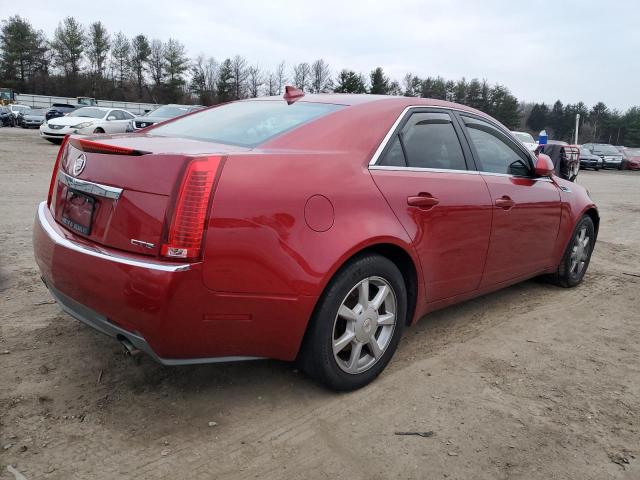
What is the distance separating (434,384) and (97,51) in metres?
81.0

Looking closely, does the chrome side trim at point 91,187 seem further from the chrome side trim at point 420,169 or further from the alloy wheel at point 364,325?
the chrome side trim at point 420,169

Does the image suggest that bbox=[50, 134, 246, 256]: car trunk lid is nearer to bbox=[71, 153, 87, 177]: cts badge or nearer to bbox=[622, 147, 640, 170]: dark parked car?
bbox=[71, 153, 87, 177]: cts badge

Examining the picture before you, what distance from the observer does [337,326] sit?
2762 millimetres

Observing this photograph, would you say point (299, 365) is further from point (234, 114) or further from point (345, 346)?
point (234, 114)

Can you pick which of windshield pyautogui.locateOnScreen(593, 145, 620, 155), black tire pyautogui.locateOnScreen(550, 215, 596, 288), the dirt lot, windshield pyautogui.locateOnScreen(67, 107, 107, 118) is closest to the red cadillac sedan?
the dirt lot

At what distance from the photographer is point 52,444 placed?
2275 millimetres

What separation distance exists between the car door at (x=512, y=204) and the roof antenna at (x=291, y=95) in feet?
3.78

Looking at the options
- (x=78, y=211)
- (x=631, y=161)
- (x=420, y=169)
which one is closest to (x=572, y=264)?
(x=420, y=169)

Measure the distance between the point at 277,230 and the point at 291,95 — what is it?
150 cm

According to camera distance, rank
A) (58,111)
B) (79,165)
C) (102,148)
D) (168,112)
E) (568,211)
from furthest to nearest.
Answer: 1. (58,111)
2. (168,112)
3. (568,211)
4. (79,165)
5. (102,148)

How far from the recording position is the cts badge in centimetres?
256

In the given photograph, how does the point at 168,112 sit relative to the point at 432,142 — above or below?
above

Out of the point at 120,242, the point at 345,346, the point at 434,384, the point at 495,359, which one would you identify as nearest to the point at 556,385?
the point at 495,359

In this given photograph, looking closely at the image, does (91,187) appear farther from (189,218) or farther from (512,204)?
(512,204)
